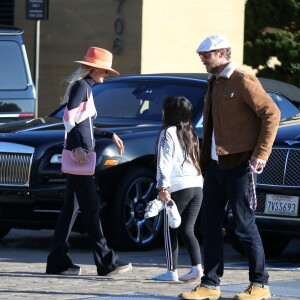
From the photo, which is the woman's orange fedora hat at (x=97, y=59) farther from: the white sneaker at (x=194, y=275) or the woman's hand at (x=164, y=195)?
the white sneaker at (x=194, y=275)

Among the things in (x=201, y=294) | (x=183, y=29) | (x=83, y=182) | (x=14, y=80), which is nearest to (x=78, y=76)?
(x=83, y=182)

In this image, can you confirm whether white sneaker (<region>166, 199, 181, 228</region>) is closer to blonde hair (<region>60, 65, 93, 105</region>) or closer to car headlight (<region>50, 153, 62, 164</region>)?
blonde hair (<region>60, 65, 93, 105</region>)

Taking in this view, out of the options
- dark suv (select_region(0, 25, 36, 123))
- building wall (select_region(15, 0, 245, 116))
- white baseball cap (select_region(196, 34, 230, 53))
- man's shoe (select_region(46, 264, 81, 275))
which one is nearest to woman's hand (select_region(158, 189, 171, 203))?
man's shoe (select_region(46, 264, 81, 275))

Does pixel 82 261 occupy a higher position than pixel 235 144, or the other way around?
pixel 235 144

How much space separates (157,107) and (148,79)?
0.49 metres

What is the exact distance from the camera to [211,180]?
26.6 feet

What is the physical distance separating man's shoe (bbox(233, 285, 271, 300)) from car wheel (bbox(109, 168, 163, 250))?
2.90 metres

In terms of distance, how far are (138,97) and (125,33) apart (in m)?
8.64

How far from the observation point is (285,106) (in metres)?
12.1

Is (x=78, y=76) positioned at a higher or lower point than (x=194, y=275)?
higher

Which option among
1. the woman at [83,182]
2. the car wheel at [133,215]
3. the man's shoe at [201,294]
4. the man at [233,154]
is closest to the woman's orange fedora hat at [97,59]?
the woman at [83,182]

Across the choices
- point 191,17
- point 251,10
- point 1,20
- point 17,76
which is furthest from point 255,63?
point 17,76

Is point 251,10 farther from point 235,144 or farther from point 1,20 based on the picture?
point 235,144

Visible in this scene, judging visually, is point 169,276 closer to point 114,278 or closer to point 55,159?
point 114,278
